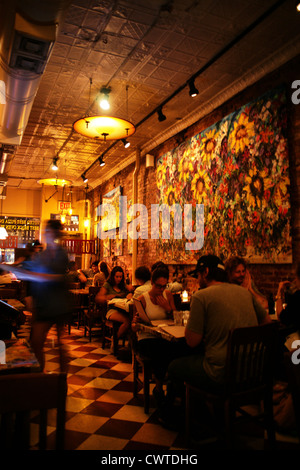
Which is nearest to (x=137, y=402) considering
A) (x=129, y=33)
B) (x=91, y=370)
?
(x=91, y=370)

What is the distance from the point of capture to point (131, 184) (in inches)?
375

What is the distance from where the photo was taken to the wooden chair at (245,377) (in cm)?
224

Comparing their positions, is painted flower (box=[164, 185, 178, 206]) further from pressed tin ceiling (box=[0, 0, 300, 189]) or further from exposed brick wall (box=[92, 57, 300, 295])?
pressed tin ceiling (box=[0, 0, 300, 189])

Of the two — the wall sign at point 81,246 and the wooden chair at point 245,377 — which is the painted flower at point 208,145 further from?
the wall sign at point 81,246

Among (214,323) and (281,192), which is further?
(281,192)

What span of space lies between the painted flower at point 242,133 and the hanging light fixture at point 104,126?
159cm

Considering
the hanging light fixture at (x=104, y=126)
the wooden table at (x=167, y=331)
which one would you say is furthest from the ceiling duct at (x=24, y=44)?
the wooden table at (x=167, y=331)

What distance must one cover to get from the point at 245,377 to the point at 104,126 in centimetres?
426

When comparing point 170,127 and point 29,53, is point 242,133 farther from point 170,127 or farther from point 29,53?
point 29,53

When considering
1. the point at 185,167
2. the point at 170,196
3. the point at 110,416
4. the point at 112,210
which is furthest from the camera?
the point at 112,210

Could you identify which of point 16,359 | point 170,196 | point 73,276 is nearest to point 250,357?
point 16,359

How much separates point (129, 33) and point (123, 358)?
4.37 metres

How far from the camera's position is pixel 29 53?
3.59 m

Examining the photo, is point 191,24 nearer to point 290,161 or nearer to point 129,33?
point 129,33
